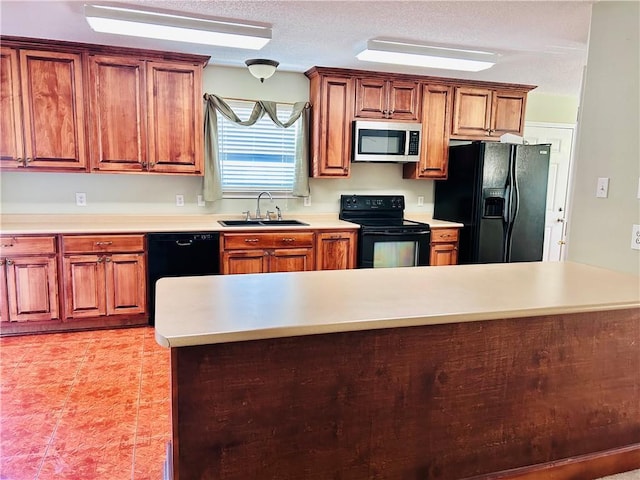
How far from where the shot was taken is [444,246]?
4.64 metres

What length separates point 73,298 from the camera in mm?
3705

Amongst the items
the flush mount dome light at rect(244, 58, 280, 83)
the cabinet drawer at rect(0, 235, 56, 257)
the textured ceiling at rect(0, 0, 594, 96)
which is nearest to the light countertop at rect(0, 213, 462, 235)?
the cabinet drawer at rect(0, 235, 56, 257)

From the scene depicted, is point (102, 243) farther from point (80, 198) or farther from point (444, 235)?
point (444, 235)

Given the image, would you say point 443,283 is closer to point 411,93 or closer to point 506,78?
point 411,93

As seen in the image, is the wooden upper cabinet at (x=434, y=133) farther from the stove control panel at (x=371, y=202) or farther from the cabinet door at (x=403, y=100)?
the stove control panel at (x=371, y=202)

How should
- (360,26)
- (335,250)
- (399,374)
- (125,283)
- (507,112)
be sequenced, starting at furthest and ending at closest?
(507,112)
(335,250)
(125,283)
(360,26)
(399,374)

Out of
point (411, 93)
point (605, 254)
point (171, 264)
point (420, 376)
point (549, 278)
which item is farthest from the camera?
point (411, 93)

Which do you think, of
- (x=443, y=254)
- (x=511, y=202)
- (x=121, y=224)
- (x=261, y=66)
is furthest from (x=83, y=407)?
(x=511, y=202)

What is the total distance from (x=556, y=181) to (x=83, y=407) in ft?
17.2

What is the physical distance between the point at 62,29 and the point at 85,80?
484mm

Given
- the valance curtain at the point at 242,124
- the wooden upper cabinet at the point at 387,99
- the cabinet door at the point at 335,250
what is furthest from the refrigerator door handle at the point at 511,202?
the valance curtain at the point at 242,124

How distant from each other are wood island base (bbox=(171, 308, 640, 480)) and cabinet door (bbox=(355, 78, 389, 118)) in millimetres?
3121

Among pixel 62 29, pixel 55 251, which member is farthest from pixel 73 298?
pixel 62 29

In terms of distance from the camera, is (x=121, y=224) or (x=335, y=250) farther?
(x=335, y=250)
